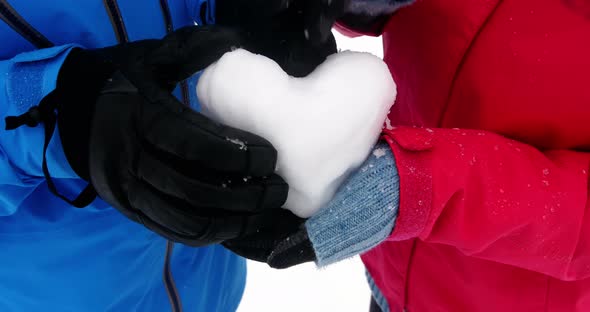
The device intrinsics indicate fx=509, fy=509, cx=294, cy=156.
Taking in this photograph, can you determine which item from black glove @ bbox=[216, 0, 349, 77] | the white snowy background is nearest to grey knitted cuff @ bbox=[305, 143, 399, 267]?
black glove @ bbox=[216, 0, 349, 77]

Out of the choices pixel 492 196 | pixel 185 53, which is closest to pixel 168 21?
pixel 185 53

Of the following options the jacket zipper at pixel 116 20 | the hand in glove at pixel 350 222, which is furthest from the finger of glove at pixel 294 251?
the jacket zipper at pixel 116 20

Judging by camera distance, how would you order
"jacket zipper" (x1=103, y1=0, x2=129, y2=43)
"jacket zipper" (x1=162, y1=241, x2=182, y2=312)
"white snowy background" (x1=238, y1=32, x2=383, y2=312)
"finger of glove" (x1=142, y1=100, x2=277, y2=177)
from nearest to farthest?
"finger of glove" (x1=142, y1=100, x2=277, y2=177), "jacket zipper" (x1=103, y1=0, x2=129, y2=43), "jacket zipper" (x1=162, y1=241, x2=182, y2=312), "white snowy background" (x1=238, y1=32, x2=383, y2=312)

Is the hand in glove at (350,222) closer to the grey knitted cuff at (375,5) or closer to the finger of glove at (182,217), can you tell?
the finger of glove at (182,217)

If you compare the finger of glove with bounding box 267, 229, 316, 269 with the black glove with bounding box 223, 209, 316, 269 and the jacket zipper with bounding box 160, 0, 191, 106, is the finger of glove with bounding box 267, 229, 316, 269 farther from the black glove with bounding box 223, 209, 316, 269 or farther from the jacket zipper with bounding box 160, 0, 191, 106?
the jacket zipper with bounding box 160, 0, 191, 106

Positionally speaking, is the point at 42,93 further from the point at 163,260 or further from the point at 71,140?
the point at 163,260

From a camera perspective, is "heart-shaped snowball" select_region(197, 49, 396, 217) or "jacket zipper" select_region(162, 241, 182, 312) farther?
"jacket zipper" select_region(162, 241, 182, 312)
